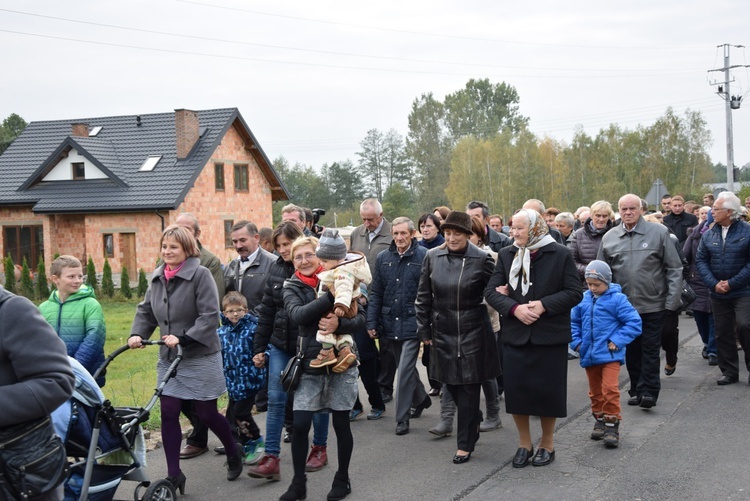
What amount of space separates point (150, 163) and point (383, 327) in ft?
123

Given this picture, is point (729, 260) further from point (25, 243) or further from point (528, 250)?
point (25, 243)

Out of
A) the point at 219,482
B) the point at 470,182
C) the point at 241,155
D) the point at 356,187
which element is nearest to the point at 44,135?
the point at 241,155

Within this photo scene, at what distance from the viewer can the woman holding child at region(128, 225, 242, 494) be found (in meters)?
6.45

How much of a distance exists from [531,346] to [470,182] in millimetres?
72350

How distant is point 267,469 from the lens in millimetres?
6742

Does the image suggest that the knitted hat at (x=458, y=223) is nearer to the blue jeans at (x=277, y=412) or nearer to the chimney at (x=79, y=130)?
the blue jeans at (x=277, y=412)

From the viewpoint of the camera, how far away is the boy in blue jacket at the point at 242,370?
732 centimetres

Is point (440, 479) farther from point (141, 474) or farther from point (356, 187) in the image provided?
point (356, 187)

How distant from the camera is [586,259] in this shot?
11484mm

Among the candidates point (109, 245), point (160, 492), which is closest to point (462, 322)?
point (160, 492)

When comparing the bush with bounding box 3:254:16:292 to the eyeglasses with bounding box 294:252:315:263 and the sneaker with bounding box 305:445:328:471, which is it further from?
the eyeglasses with bounding box 294:252:315:263

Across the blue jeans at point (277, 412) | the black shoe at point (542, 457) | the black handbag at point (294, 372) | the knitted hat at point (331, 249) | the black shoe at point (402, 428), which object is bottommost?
→ the black shoe at point (402, 428)

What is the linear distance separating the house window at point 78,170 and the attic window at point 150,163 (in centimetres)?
306

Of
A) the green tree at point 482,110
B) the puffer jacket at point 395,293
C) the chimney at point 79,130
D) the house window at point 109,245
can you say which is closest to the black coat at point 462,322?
the puffer jacket at point 395,293
